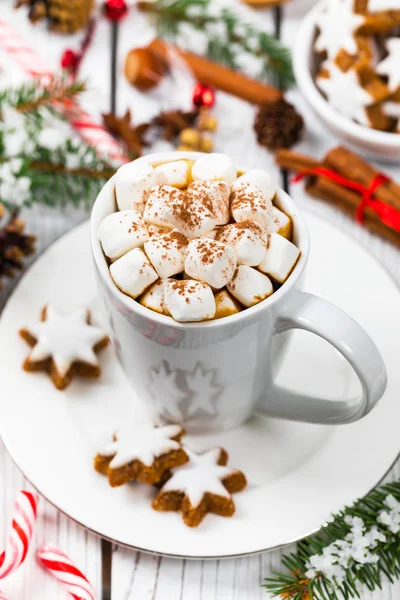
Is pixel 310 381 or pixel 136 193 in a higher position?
pixel 136 193

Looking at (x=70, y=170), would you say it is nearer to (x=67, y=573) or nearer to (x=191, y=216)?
(x=191, y=216)

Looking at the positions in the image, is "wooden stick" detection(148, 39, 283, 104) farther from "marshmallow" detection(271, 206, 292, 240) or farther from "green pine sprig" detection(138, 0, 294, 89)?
"marshmallow" detection(271, 206, 292, 240)

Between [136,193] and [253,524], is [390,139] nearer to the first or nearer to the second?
[136,193]

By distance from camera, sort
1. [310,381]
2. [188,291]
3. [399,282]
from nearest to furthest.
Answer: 1. [188,291]
2. [310,381]
3. [399,282]

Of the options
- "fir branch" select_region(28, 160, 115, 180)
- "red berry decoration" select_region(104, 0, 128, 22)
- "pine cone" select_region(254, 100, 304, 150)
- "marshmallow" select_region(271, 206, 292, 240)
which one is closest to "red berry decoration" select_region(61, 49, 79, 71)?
"red berry decoration" select_region(104, 0, 128, 22)

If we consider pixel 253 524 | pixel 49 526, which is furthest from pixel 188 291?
pixel 49 526

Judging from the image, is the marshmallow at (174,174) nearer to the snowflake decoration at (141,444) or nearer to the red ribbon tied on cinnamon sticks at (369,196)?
the snowflake decoration at (141,444)
